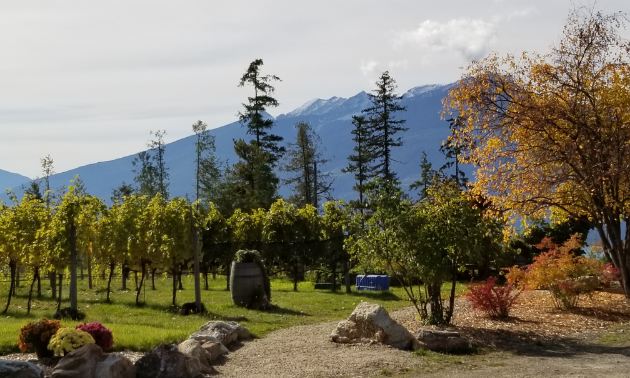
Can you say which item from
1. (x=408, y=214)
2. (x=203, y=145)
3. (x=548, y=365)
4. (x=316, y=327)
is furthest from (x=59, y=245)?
(x=203, y=145)

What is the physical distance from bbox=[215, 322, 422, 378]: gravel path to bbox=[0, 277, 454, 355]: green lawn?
4.81 feet

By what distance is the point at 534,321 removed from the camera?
46.7 feet

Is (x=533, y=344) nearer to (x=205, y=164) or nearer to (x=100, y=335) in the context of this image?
(x=100, y=335)

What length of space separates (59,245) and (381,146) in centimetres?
4102

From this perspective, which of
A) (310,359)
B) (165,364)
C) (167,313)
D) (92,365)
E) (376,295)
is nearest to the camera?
(92,365)

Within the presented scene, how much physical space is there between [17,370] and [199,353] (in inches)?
107

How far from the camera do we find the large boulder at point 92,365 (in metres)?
8.32

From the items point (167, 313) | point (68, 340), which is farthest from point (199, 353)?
point (167, 313)

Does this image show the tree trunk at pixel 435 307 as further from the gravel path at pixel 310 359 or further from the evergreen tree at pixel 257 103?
the evergreen tree at pixel 257 103

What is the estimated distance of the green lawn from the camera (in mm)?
11555

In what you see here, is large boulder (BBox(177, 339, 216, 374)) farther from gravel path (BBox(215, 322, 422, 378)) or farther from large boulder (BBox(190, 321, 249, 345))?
large boulder (BBox(190, 321, 249, 345))

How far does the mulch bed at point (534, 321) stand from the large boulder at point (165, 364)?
220 inches

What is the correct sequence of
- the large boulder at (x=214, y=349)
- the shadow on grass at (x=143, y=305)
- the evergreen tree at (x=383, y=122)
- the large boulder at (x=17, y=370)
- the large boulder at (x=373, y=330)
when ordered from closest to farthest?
the large boulder at (x=17, y=370)
the large boulder at (x=214, y=349)
the large boulder at (x=373, y=330)
the shadow on grass at (x=143, y=305)
the evergreen tree at (x=383, y=122)

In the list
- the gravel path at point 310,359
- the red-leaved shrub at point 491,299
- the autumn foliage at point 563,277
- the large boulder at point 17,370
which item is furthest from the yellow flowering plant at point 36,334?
the autumn foliage at point 563,277
